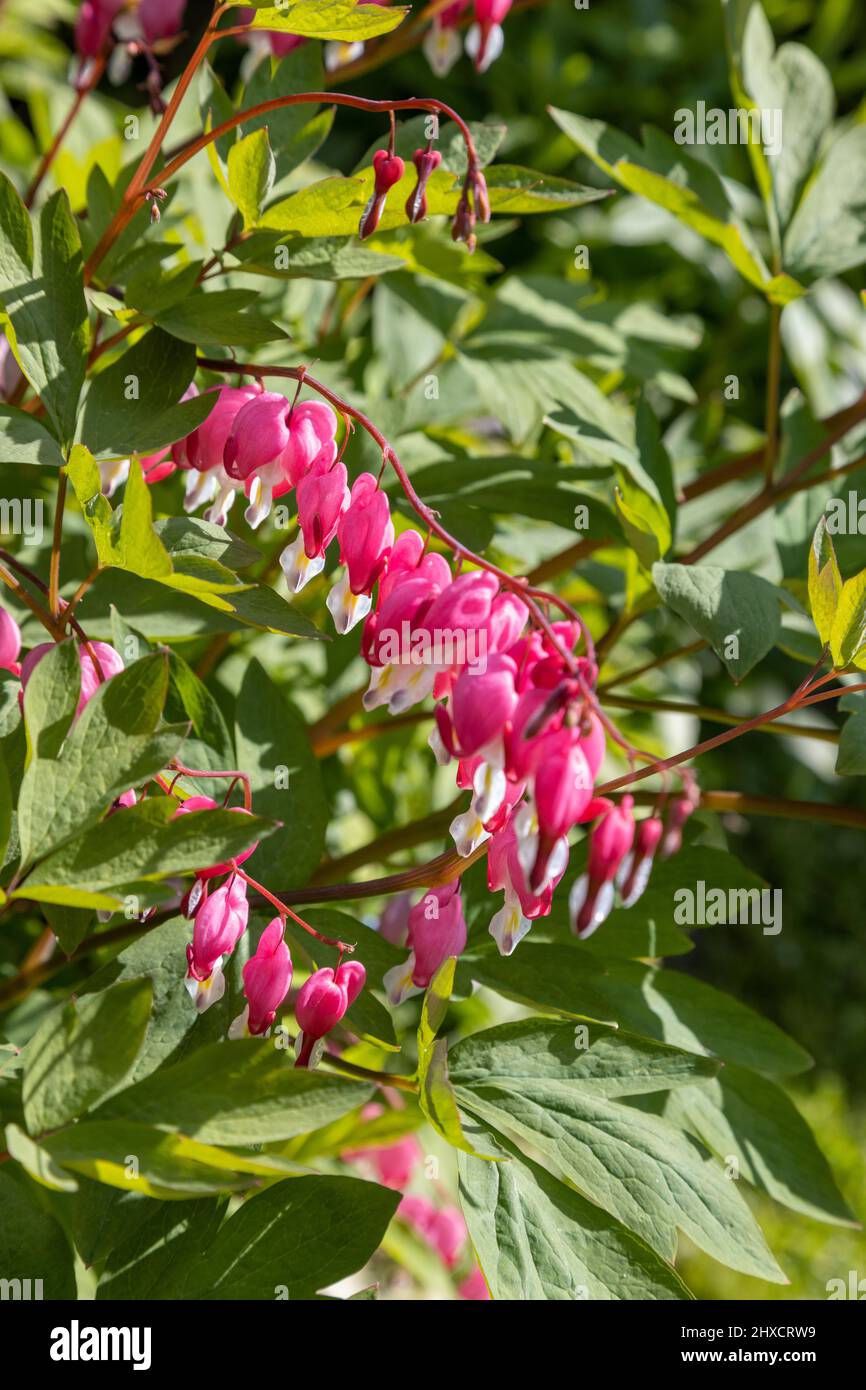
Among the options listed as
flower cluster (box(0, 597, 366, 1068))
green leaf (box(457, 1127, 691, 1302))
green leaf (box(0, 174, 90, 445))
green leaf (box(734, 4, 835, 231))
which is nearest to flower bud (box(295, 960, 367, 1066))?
flower cluster (box(0, 597, 366, 1068))

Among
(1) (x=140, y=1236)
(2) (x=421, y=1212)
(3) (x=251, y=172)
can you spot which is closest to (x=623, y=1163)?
(1) (x=140, y=1236)

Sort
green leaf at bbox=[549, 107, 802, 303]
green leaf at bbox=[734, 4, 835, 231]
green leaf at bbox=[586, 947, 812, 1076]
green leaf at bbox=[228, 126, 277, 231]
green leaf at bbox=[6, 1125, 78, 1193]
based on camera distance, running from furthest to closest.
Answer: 1. green leaf at bbox=[734, 4, 835, 231]
2. green leaf at bbox=[549, 107, 802, 303]
3. green leaf at bbox=[586, 947, 812, 1076]
4. green leaf at bbox=[228, 126, 277, 231]
5. green leaf at bbox=[6, 1125, 78, 1193]

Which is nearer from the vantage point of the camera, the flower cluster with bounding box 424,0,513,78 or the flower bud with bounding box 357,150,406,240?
the flower bud with bounding box 357,150,406,240

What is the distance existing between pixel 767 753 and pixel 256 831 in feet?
10.2

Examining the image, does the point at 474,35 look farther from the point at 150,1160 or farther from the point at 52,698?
the point at 150,1160

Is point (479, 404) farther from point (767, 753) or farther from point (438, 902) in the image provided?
point (767, 753)

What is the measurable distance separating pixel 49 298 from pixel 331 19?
0.69ft

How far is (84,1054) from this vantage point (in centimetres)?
58

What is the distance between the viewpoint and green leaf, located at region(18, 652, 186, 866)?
2.01ft

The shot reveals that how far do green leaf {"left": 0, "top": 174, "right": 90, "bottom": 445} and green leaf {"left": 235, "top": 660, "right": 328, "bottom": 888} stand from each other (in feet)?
0.74

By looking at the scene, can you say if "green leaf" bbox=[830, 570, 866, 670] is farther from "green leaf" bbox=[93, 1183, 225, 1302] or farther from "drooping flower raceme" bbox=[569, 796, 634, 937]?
"green leaf" bbox=[93, 1183, 225, 1302]

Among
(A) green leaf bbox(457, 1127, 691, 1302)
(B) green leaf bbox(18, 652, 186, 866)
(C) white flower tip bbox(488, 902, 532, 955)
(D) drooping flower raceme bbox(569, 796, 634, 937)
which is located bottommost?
(A) green leaf bbox(457, 1127, 691, 1302)

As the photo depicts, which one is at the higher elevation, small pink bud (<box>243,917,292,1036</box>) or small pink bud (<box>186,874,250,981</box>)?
small pink bud (<box>186,874,250,981</box>)

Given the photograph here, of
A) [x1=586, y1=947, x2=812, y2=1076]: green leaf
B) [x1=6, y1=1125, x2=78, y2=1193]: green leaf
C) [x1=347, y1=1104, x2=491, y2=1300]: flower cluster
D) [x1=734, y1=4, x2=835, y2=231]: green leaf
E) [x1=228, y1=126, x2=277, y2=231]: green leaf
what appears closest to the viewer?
[x1=6, y1=1125, x2=78, y2=1193]: green leaf
